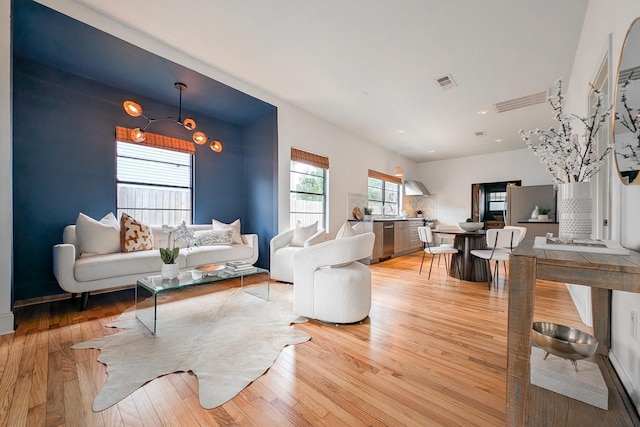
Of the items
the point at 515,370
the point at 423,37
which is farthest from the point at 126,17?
the point at 515,370

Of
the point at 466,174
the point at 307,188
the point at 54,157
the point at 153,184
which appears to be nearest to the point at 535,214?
the point at 466,174

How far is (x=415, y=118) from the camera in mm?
4711

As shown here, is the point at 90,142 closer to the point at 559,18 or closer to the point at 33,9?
the point at 33,9

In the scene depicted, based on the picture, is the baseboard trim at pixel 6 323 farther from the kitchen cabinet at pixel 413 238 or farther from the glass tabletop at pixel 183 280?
the kitchen cabinet at pixel 413 238

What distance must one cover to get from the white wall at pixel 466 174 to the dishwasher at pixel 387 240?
10.3 feet

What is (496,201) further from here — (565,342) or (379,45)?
(565,342)

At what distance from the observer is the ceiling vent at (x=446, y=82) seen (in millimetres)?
3274

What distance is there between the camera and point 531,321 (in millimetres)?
892

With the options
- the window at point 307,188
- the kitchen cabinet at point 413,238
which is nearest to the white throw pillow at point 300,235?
the window at point 307,188

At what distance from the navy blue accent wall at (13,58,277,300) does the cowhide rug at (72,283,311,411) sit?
1.50m

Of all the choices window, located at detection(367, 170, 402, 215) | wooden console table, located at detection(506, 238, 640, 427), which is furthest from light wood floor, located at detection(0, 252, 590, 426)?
window, located at detection(367, 170, 402, 215)

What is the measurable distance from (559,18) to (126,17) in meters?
4.09

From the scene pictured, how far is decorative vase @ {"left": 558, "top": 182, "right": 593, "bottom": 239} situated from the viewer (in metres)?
1.42

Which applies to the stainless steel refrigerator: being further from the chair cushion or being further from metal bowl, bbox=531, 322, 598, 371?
the chair cushion
